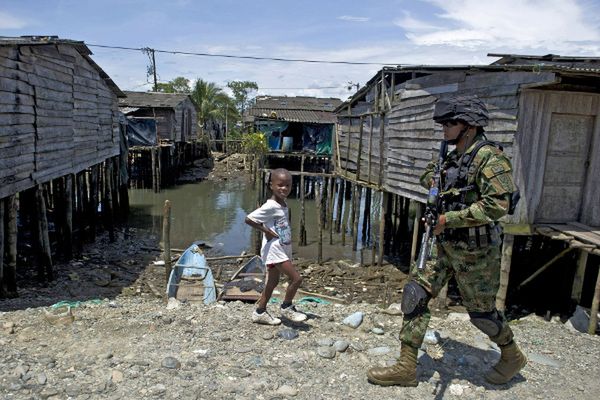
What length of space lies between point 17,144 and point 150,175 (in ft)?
56.9

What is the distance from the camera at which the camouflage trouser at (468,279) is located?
3287mm

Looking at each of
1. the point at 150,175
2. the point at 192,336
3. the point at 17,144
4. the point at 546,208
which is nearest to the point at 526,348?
the point at 192,336

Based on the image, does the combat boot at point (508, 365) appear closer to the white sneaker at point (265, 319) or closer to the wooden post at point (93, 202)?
the white sneaker at point (265, 319)

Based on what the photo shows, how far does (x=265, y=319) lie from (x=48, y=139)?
801 centimetres

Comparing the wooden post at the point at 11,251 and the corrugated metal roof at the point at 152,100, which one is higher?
the corrugated metal roof at the point at 152,100

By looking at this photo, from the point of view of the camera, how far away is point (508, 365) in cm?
347

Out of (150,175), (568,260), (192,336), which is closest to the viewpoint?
(192,336)

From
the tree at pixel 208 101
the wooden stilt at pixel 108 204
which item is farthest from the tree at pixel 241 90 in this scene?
the wooden stilt at pixel 108 204

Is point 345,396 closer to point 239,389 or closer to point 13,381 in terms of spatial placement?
point 239,389

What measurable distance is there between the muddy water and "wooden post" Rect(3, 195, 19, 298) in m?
6.05

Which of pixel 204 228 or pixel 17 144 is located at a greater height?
pixel 17 144

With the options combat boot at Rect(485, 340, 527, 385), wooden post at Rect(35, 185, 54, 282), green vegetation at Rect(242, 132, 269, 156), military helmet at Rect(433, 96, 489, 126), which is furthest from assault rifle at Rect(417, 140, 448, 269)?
green vegetation at Rect(242, 132, 269, 156)

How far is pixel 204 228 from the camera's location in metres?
16.9

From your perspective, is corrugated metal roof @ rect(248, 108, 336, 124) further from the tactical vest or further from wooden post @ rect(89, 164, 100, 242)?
the tactical vest
